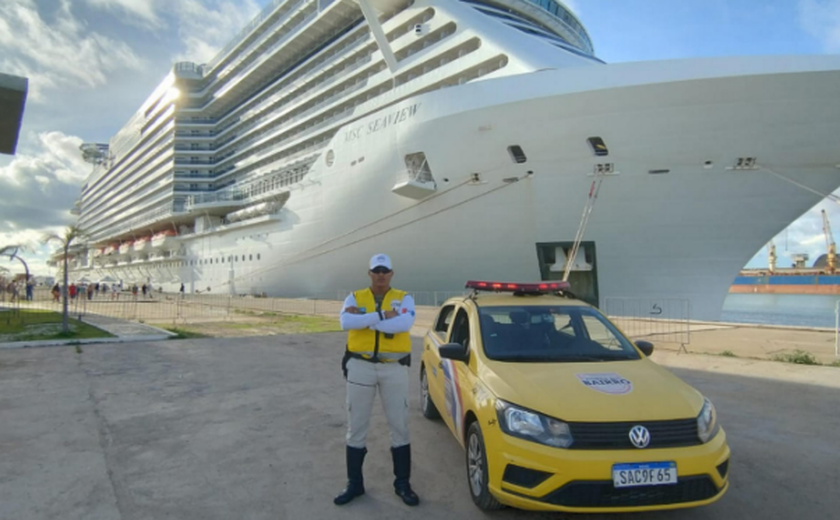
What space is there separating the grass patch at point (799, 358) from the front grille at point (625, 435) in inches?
252

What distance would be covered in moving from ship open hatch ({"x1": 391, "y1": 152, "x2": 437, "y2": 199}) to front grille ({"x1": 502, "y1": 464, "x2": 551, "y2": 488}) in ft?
39.5

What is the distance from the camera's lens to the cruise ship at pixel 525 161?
36.4 ft

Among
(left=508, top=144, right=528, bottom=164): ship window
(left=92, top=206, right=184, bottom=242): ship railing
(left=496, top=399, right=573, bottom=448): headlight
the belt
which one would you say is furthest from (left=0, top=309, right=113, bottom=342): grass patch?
(left=92, top=206, right=184, bottom=242): ship railing

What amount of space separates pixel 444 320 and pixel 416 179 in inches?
409

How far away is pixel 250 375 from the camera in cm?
703

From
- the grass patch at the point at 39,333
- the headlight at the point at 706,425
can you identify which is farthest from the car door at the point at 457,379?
the grass patch at the point at 39,333

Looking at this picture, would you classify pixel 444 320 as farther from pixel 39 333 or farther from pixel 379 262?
pixel 39 333

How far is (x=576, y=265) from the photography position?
13523 millimetres

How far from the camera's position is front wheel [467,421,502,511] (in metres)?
2.87

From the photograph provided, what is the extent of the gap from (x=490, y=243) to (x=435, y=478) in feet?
37.7

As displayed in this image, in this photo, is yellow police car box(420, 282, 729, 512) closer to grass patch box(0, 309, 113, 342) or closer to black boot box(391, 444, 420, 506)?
black boot box(391, 444, 420, 506)

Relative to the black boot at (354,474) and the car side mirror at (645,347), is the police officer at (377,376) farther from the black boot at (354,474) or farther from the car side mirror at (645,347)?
the car side mirror at (645,347)

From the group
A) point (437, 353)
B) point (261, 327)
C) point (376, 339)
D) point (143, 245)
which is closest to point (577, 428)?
point (376, 339)

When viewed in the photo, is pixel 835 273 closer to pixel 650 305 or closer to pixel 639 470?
pixel 650 305
